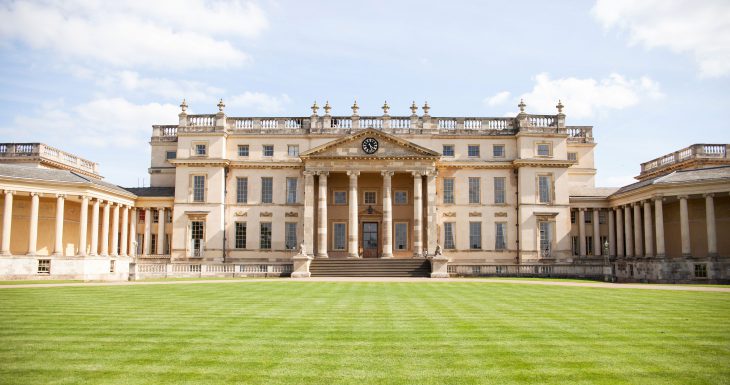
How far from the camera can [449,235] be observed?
52156mm

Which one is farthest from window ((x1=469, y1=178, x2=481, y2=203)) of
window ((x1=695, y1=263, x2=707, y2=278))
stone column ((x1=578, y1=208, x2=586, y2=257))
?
window ((x1=695, y1=263, x2=707, y2=278))

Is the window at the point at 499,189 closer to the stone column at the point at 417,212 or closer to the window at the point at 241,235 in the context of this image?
the stone column at the point at 417,212

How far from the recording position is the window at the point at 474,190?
172ft

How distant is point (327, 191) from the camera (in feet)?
171

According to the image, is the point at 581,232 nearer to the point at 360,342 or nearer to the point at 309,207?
the point at 309,207

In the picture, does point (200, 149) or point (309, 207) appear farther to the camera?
point (200, 149)

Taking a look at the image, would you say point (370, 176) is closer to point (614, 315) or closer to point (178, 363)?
point (614, 315)

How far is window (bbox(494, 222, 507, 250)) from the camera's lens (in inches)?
2040

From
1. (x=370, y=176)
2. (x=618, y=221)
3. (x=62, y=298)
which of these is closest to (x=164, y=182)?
(x=370, y=176)

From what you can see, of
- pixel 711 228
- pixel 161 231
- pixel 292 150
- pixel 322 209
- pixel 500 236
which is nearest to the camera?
pixel 711 228

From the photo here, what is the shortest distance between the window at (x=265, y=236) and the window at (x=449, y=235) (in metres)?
15.7

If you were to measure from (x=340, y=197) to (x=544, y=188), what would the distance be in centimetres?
1813

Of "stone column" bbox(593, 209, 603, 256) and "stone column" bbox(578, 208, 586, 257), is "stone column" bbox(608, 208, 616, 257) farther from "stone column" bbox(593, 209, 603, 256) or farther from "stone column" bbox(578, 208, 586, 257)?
"stone column" bbox(578, 208, 586, 257)

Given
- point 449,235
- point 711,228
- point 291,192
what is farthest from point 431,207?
point 711,228
